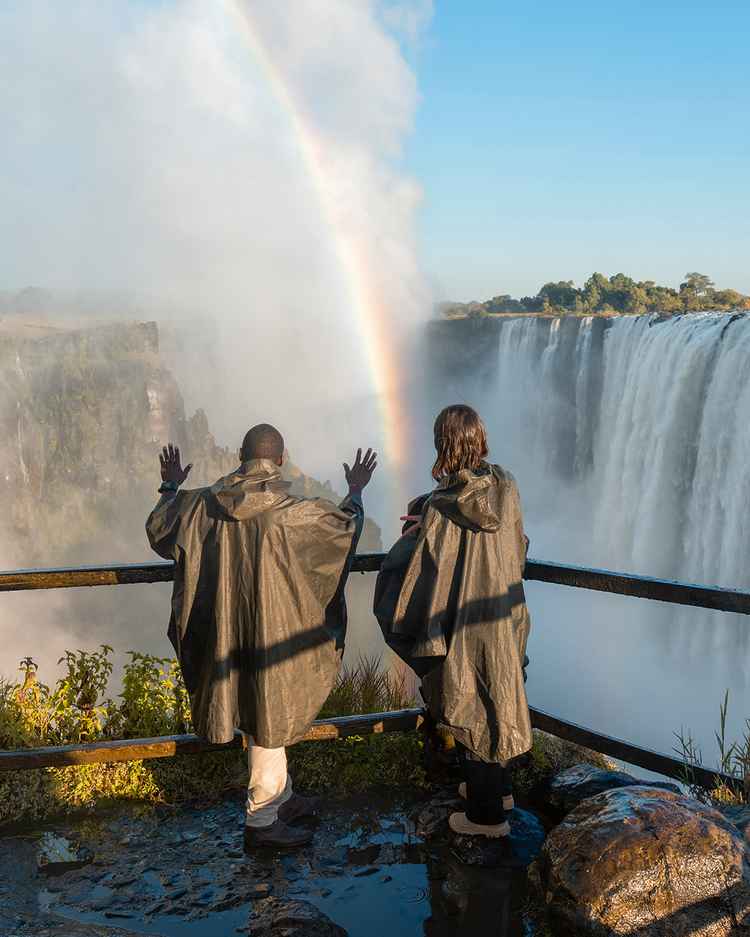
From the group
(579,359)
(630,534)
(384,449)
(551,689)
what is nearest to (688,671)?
(630,534)

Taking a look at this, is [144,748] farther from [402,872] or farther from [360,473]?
[360,473]

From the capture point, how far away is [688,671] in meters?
30.3

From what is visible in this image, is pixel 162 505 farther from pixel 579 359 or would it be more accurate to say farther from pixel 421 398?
pixel 421 398

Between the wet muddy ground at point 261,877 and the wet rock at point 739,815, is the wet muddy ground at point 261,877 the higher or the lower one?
the lower one

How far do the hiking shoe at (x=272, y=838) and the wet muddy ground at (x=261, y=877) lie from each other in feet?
0.13

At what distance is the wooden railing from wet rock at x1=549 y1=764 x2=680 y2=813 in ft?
0.30

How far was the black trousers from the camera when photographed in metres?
3.46

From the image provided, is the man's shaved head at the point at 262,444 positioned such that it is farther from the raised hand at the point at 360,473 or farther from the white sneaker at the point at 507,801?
the white sneaker at the point at 507,801

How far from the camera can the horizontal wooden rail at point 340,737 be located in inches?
140

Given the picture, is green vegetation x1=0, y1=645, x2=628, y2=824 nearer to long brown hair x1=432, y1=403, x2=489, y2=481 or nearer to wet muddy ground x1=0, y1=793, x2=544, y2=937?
wet muddy ground x1=0, y1=793, x2=544, y2=937

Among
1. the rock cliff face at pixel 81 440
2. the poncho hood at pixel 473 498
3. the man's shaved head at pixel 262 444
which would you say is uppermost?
the man's shaved head at pixel 262 444

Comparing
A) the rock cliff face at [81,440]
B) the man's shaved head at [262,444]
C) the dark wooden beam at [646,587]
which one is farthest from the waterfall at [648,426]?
the rock cliff face at [81,440]

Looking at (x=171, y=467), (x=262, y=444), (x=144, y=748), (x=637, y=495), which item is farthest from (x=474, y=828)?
(x=637, y=495)

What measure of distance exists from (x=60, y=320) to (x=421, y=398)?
57.9 metres
